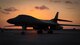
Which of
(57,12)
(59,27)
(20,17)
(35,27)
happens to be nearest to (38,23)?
(35,27)

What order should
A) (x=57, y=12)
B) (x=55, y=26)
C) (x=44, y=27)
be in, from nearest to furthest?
(x=44, y=27), (x=55, y=26), (x=57, y=12)

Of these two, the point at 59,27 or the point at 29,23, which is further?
the point at 59,27

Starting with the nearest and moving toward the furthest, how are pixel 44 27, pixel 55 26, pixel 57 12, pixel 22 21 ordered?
pixel 22 21, pixel 44 27, pixel 55 26, pixel 57 12

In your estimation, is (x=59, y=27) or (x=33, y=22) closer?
(x=33, y=22)

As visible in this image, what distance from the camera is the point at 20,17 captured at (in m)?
33.5

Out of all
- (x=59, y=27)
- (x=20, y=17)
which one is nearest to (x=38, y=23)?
(x=20, y=17)

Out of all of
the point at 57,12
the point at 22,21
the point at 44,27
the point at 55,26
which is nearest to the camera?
the point at 22,21

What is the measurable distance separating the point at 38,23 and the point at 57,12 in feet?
55.8

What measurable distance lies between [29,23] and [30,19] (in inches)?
47.2

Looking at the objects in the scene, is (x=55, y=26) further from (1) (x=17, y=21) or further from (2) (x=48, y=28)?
(1) (x=17, y=21)

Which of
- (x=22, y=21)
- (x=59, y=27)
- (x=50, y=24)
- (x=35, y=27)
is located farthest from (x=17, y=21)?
(x=59, y=27)

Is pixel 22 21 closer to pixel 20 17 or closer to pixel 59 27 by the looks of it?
pixel 20 17

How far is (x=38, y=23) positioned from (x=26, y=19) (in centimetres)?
209

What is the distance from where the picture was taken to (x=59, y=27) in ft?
130
